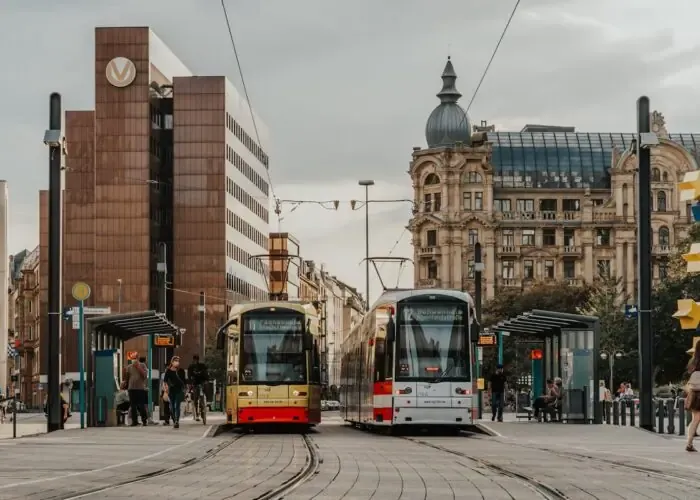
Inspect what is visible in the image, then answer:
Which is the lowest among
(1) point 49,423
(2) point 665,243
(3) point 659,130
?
(1) point 49,423

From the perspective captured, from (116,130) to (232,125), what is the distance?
8999 millimetres

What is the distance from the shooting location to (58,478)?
18.0 m

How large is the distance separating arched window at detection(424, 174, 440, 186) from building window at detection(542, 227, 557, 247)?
34.4ft

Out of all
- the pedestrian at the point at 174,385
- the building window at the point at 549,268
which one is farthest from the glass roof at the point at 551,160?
the pedestrian at the point at 174,385

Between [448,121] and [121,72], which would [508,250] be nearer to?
[448,121]

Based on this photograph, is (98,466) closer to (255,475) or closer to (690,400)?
(255,475)

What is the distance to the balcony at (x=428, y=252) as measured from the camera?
150 m

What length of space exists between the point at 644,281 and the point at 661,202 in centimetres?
11474

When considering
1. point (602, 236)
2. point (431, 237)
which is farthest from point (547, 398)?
point (602, 236)


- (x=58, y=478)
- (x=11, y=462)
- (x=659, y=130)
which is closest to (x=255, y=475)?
(x=58, y=478)

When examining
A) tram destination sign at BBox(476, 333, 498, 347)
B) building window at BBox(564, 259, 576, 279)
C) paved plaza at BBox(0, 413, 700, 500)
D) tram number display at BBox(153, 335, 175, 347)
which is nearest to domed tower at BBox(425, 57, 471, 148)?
building window at BBox(564, 259, 576, 279)

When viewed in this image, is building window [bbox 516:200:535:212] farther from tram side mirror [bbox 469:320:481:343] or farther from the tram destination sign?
tram side mirror [bbox 469:320:481:343]

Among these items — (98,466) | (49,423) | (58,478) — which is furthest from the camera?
(49,423)

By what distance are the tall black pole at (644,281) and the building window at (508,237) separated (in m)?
115
